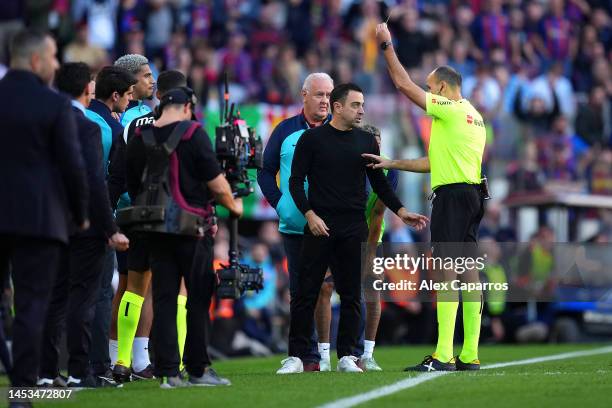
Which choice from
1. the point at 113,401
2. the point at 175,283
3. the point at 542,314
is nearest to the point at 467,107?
the point at 175,283

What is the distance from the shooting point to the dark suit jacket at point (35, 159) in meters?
8.48

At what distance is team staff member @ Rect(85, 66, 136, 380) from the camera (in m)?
10.9

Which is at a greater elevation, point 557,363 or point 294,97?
point 294,97

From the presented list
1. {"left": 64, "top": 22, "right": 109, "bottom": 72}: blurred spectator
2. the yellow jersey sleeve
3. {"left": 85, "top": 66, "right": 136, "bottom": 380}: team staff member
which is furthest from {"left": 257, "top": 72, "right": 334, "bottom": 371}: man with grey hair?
{"left": 64, "top": 22, "right": 109, "bottom": 72}: blurred spectator

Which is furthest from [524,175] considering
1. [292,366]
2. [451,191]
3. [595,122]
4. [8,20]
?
[292,366]

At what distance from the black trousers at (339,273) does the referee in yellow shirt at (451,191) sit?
1.89ft

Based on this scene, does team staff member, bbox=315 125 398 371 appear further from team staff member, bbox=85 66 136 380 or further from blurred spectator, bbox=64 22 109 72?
blurred spectator, bbox=64 22 109 72

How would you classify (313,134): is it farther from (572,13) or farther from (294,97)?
(572,13)

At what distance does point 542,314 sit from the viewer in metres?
22.0

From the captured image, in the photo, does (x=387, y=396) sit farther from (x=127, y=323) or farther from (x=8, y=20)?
(x=8, y=20)

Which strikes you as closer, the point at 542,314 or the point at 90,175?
the point at 90,175

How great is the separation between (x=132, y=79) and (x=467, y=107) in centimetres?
270

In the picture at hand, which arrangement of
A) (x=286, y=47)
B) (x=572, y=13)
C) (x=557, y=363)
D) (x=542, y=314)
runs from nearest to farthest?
(x=557, y=363)
(x=542, y=314)
(x=286, y=47)
(x=572, y=13)

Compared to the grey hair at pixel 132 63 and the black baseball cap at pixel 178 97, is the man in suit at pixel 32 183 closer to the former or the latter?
the black baseball cap at pixel 178 97
